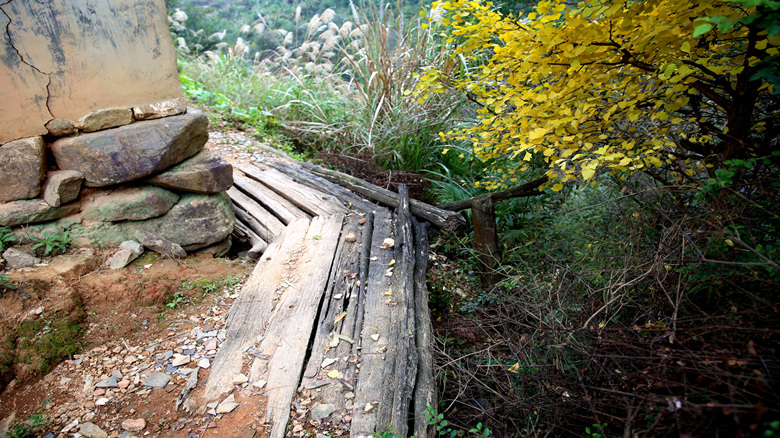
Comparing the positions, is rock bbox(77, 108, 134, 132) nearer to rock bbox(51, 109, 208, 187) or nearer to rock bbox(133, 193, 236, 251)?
rock bbox(51, 109, 208, 187)

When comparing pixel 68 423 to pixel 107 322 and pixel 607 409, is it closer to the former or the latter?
pixel 107 322

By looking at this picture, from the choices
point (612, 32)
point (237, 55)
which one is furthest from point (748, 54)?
point (237, 55)

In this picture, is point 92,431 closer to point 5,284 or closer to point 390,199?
point 5,284

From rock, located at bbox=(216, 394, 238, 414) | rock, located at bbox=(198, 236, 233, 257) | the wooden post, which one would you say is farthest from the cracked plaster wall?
the wooden post

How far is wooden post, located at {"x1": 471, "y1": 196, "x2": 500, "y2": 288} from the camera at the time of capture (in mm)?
3475

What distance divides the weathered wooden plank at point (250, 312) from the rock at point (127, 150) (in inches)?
41.8

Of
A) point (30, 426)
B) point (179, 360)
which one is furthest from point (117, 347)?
point (30, 426)

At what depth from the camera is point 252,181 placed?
451cm

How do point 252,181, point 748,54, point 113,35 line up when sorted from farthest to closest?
point 252,181
point 113,35
point 748,54

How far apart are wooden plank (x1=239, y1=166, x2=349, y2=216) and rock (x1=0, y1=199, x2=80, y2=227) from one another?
6.06 feet

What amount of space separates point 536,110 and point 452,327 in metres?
1.58

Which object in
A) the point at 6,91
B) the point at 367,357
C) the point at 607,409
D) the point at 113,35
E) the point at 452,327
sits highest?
the point at 113,35

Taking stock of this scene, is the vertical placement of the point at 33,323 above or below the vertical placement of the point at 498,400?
above

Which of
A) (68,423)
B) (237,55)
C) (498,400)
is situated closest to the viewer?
(68,423)
